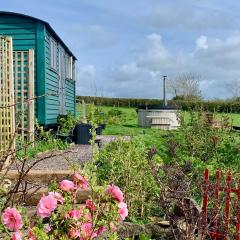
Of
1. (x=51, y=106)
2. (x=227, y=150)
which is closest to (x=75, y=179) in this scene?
(x=227, y=150)

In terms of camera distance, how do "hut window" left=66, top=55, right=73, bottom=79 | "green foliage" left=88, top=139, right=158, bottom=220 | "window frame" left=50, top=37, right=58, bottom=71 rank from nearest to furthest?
"green foliage" left=88, top=139, right=158, bottom=220 → "window frame" left=50, top=37, right=58, bottom=71 → "hut window" left=66, top=55, right=73, bottom=79

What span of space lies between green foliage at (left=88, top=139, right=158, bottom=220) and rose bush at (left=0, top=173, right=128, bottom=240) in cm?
279

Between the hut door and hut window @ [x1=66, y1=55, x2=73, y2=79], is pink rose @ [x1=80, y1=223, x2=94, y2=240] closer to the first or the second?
the hut door

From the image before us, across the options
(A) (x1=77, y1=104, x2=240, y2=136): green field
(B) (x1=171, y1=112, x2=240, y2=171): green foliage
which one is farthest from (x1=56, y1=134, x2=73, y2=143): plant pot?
(B) (x1=171, y1=112, x2=240, y2=171): green foliage

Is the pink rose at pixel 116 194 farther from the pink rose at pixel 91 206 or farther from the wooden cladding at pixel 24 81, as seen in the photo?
the wooden cladding at pixel 24 81

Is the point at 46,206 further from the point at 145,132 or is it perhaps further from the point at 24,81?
the point at 145,132

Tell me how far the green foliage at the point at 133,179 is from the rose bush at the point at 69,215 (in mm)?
2786

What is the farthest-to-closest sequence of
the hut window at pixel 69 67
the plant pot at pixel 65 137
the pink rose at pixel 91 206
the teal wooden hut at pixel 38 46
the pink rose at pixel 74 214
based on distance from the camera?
1. the hut window at pixel 69 67
2. the plant pot at pixel 65 137
3. the teal wooden hut at pixel 38 46
4. the pink rose at pixel 91 206
5. the pink rose at pixel 74 214

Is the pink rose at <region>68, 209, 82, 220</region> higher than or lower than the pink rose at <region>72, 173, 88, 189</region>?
lower

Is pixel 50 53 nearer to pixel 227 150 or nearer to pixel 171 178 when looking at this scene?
pixel 227 150

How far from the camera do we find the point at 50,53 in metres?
14.9

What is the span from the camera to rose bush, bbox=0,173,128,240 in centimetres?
252

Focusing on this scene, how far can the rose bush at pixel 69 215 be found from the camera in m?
2.52

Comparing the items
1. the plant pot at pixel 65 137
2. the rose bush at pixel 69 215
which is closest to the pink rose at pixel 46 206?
the rose bush at pixel 69 215
